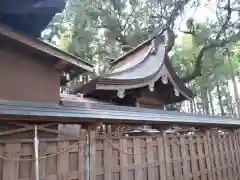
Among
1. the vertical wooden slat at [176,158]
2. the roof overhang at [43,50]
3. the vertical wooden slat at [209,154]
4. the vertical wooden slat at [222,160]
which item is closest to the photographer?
the roof overhang at [43,50]

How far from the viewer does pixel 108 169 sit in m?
4.99

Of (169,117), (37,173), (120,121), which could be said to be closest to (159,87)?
(169,117)

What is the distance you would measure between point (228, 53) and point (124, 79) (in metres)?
11.4

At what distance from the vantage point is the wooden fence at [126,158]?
13.3 feet

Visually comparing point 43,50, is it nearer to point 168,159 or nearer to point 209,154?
point 168,159

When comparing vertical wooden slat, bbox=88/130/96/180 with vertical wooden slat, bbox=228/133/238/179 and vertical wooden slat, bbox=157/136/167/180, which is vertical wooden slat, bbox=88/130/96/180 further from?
vertical wooden slat, bbox=228/133/238/179

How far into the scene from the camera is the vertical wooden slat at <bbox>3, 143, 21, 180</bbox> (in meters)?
3.80

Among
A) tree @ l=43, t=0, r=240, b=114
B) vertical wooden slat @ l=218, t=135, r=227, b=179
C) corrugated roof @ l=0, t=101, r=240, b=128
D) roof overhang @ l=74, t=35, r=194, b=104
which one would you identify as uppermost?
tree @ l=43, t=0, r=240, b=114

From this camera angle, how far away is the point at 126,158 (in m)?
5.38

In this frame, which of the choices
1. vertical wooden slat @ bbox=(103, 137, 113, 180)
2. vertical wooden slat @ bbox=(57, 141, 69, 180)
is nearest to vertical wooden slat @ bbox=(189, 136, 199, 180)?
vertical wooden slat @ bbox=(103, 137, 113, 180)

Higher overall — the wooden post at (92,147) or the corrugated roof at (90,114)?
the corrugated roof at (90,114)

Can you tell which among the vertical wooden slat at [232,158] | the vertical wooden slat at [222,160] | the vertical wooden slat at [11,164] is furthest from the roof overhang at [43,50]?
the vertical wooden slat at [232,158]

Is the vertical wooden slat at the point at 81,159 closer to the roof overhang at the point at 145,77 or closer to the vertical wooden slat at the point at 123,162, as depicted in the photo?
the vertical wooden slat at the point at 123,162

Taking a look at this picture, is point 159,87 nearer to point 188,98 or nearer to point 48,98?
point 188,98
